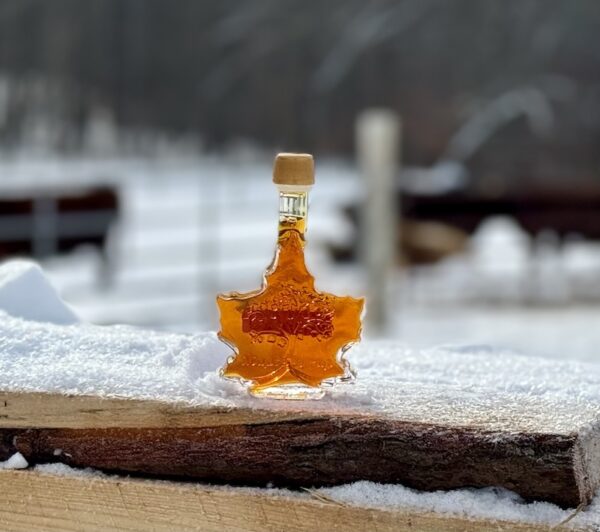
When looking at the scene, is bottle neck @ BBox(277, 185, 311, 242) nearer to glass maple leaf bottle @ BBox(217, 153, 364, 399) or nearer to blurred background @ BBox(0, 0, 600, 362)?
glass maple leaf bottle @ BBox(217, 153, 364, 399)

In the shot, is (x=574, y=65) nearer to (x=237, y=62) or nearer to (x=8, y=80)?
(x=237, y=62)

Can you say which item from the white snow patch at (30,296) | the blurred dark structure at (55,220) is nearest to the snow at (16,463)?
the white snow patch at (30,296)

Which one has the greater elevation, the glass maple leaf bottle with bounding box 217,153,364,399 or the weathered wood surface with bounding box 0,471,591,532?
the glass maple leaf bottle with bounding box 217,153,364,399

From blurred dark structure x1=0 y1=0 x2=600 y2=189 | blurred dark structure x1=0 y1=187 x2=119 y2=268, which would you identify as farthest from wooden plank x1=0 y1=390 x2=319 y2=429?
blurred dark structure x1=0 y1=0 x2=600 y2=189

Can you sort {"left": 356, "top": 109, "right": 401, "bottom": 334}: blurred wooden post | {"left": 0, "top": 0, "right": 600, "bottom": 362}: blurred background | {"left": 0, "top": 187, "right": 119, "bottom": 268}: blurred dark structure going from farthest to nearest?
{"left": 0, "top": 0, "right": 600, "bottom": 362}: blurred background
{"left": 0, "top": 187, "right": 119, "bottom": 268}: blurred dark structure
{"left": 356, "top": 109, "right": 401, "bottom": 334}: blurred wooden post

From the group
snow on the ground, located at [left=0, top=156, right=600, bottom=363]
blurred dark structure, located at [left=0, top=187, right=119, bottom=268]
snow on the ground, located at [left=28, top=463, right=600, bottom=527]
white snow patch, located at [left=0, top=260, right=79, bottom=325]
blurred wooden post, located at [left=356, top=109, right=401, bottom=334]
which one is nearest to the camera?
snow on the ground, located at [left=28, top=463, right=600, bottom=527]

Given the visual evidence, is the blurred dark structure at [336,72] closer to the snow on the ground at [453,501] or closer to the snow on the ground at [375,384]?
the snow on the ground at [375,384]

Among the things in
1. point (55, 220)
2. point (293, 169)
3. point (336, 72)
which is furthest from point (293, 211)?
point (336, 72)
